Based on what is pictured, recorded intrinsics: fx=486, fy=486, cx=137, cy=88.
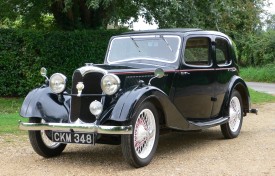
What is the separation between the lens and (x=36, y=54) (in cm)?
1540

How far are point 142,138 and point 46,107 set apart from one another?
1391 millimetres

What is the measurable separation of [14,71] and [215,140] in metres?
8.91

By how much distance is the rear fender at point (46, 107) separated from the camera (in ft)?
21.4

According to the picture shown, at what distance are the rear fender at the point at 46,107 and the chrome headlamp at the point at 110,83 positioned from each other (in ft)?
2.49

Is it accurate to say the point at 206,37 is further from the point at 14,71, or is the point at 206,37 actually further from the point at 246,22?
the point at 246,22

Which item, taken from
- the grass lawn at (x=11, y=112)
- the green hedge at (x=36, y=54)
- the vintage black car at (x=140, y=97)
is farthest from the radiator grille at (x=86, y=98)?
the green hedge at (x=36, y=54)

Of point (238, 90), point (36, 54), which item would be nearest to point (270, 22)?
point (36, 54)

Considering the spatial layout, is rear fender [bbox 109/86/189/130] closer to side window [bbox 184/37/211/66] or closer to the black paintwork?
the black paintwork

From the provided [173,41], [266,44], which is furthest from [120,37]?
[266,44]

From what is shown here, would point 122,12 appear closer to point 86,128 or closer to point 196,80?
point 196,80

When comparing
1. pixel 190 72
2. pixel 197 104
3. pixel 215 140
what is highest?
pixel 190 72

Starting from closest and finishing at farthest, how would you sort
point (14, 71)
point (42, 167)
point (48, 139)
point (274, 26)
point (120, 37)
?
point (42, 167)
point (48, 139)
point (120, 37)
point (14, 71)
point (274, 26)

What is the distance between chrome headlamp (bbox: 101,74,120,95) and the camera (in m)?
6.08

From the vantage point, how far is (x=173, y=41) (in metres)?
7.56
